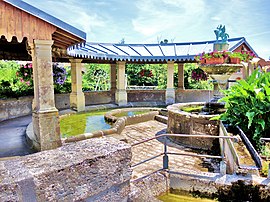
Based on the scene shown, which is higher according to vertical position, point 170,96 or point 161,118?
point 170,96

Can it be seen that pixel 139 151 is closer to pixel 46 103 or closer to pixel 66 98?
pixel 46 103

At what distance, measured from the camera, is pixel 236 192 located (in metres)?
2.65

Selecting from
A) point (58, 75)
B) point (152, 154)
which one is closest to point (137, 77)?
point (58, 75)

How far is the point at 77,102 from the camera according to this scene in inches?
388

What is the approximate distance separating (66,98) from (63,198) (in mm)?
9970

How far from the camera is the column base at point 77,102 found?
9.87 meters

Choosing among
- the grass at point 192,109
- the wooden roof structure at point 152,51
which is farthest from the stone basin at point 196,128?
the wooden roof structure at point 152,51

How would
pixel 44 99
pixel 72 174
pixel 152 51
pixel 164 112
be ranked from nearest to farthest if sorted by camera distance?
1. pixel 72 174
2. pixel 44 99
3. pixel 164 112
4. pixel 152 51

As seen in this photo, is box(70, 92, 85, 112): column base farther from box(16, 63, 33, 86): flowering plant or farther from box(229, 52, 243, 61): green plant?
box(229, 52, 243, 61): green plant

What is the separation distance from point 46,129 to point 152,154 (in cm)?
233

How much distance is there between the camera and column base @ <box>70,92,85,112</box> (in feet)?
32.4

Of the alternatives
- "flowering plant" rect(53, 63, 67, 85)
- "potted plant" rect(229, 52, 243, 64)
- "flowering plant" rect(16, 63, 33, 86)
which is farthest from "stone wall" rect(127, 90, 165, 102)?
"potted plant" rect(229, 52, 243, 64)

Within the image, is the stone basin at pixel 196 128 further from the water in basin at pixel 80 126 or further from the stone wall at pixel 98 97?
the stone wall at pixel 98 97

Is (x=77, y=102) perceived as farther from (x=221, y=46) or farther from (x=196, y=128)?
(x=221, y=46)
